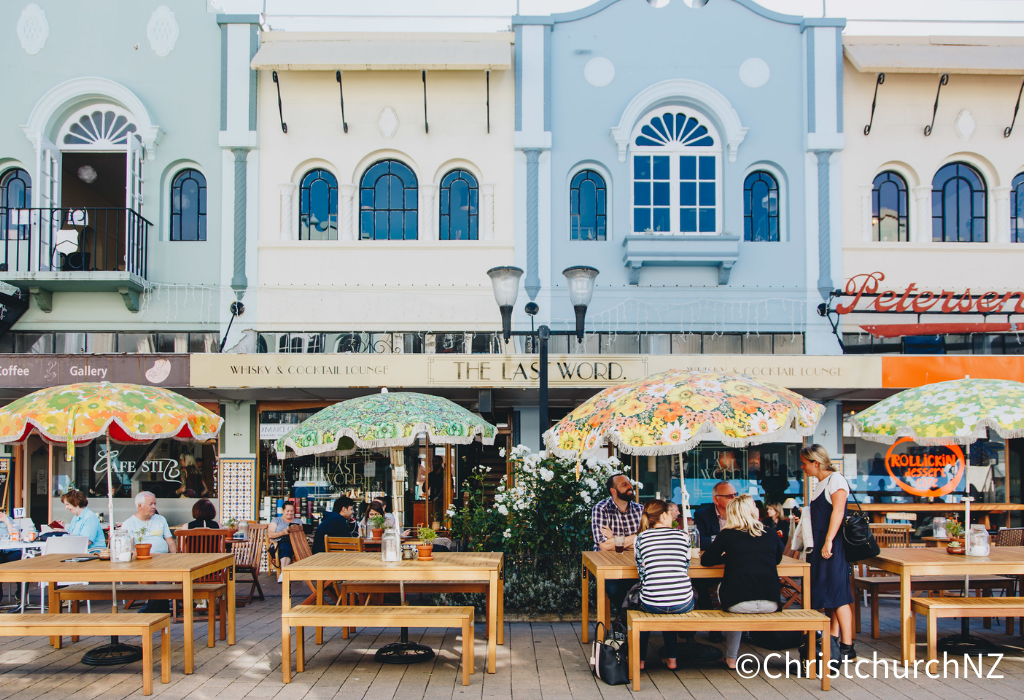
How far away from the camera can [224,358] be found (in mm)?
12055

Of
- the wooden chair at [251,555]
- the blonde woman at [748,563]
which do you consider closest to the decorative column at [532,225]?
the wooden chair at [251,555]

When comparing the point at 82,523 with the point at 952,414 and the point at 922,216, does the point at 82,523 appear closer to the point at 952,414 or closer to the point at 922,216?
the point at 952,414

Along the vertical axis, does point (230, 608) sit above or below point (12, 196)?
below

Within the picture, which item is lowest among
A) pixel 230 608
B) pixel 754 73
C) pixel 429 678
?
pixel 429 678

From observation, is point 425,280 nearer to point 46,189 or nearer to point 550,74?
point 550,74

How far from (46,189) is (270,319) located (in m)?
4.32

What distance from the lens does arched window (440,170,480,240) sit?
14258 mm

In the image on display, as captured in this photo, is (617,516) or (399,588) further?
(617,516)

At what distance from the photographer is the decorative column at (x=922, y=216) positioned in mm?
14062

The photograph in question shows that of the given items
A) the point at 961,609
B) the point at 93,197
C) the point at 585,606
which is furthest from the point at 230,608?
the point at 93,197

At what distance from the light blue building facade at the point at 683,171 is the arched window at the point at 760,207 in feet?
0.08

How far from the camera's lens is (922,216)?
14.1 m

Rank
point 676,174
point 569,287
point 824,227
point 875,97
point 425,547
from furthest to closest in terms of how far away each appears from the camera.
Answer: point 676,174, point 824,227, point 875,97, point 569,287, point 425,547

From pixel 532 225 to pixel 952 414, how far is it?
26.1 ft
